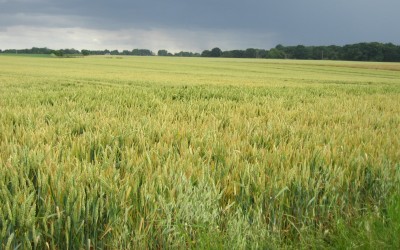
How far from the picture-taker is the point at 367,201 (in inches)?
98.9

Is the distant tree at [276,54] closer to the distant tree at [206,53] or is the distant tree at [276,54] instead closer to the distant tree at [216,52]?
the distant tree at [216,52]

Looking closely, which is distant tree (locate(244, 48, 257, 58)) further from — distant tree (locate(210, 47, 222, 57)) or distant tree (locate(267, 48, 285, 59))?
distant tree (locate(210, 47, 222, 57))

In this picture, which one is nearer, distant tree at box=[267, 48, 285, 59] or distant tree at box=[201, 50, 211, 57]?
distant tree at box=[267, 48, 285, 59]

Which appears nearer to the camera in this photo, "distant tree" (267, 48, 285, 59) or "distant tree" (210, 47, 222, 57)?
"distant tree" (267, 48, 285, 59)

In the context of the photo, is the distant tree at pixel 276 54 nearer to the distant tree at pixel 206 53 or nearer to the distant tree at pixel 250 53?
the distant tree at pixel 250 53

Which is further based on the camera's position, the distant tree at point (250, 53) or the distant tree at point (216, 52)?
the distant tree at point (216, 52)

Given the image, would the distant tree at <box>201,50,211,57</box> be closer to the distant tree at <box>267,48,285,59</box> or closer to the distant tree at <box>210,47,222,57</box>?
the distant tree at <box>210,47,222,57</box>

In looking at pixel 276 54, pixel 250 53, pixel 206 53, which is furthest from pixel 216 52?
pixel 276 54

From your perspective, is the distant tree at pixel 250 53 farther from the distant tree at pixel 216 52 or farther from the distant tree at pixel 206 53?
the distant tree at pixel 206 53

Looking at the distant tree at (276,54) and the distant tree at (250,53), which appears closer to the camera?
the distant tree at (276,54)

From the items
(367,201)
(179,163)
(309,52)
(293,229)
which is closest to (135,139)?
(179,163)

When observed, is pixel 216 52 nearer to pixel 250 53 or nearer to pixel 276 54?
pixel 250 53

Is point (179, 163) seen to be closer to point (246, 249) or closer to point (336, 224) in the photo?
point (246, 249)

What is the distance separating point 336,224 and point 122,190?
1212 mm
